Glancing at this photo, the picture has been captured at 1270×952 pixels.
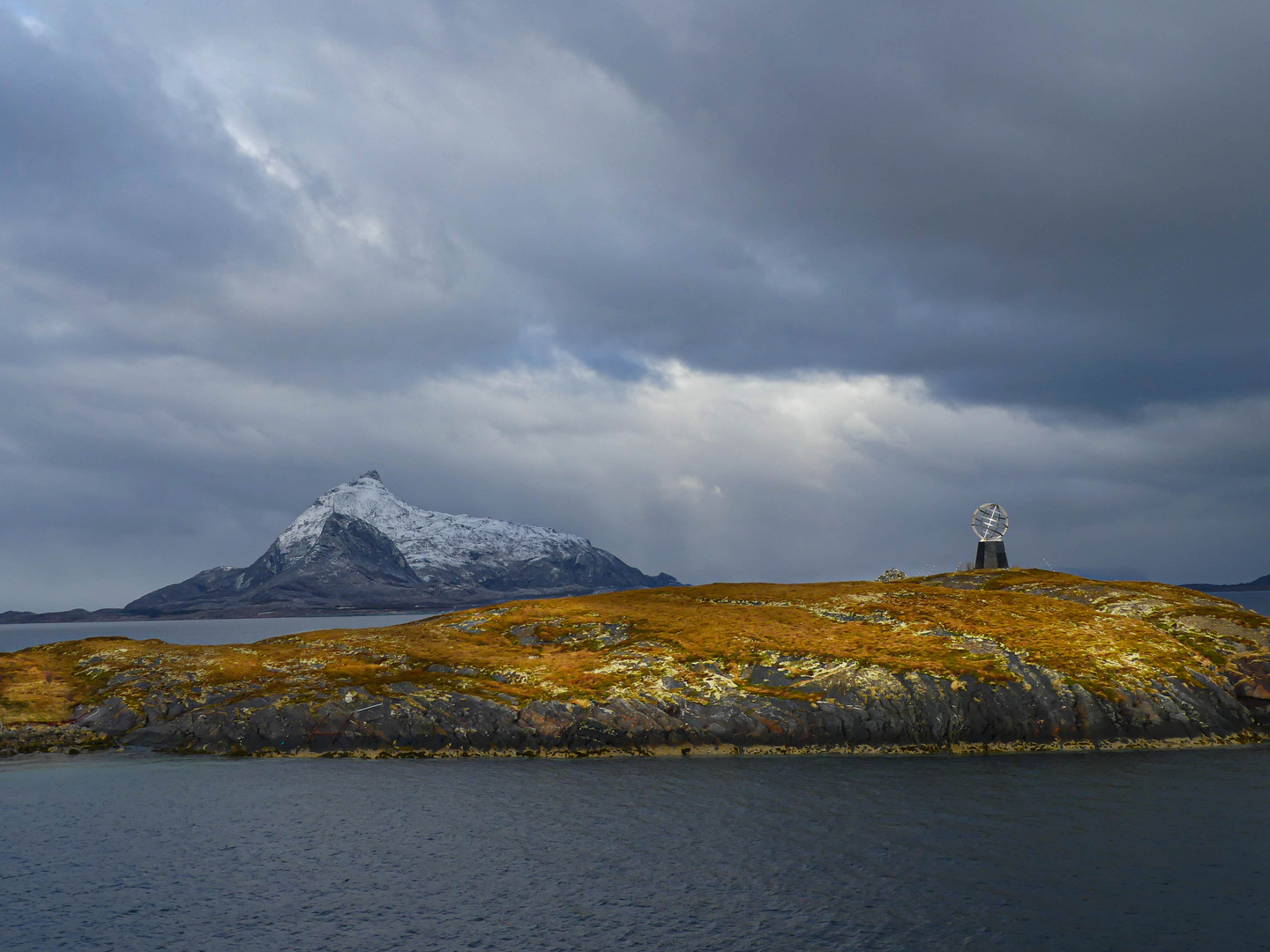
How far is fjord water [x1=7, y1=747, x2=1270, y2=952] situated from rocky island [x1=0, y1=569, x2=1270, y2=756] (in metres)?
8.03

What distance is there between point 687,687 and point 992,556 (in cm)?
8866

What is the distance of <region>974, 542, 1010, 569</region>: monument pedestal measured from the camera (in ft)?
440

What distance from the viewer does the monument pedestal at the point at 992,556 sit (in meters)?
134

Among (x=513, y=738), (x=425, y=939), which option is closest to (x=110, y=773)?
(x=513, y=738)

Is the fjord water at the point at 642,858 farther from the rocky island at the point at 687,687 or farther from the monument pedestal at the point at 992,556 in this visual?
the monument pedestal at the point at 992,556

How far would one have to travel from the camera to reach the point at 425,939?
89.5 feet

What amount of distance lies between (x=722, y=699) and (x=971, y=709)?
20981mm

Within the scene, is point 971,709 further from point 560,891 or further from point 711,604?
point 560,891

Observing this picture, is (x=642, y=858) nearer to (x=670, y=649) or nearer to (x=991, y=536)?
(x=670, y=649)

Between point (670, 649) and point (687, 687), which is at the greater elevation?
point (670, 649)

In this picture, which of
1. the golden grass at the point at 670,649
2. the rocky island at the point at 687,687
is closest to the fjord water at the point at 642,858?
the rocky island at the point at 687,687

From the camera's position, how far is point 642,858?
35500mm

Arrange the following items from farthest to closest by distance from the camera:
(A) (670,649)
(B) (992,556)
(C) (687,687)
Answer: (B) (992,556), (A) (670,649), (C) (687,687)

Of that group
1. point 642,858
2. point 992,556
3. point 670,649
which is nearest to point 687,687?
point 670,649
